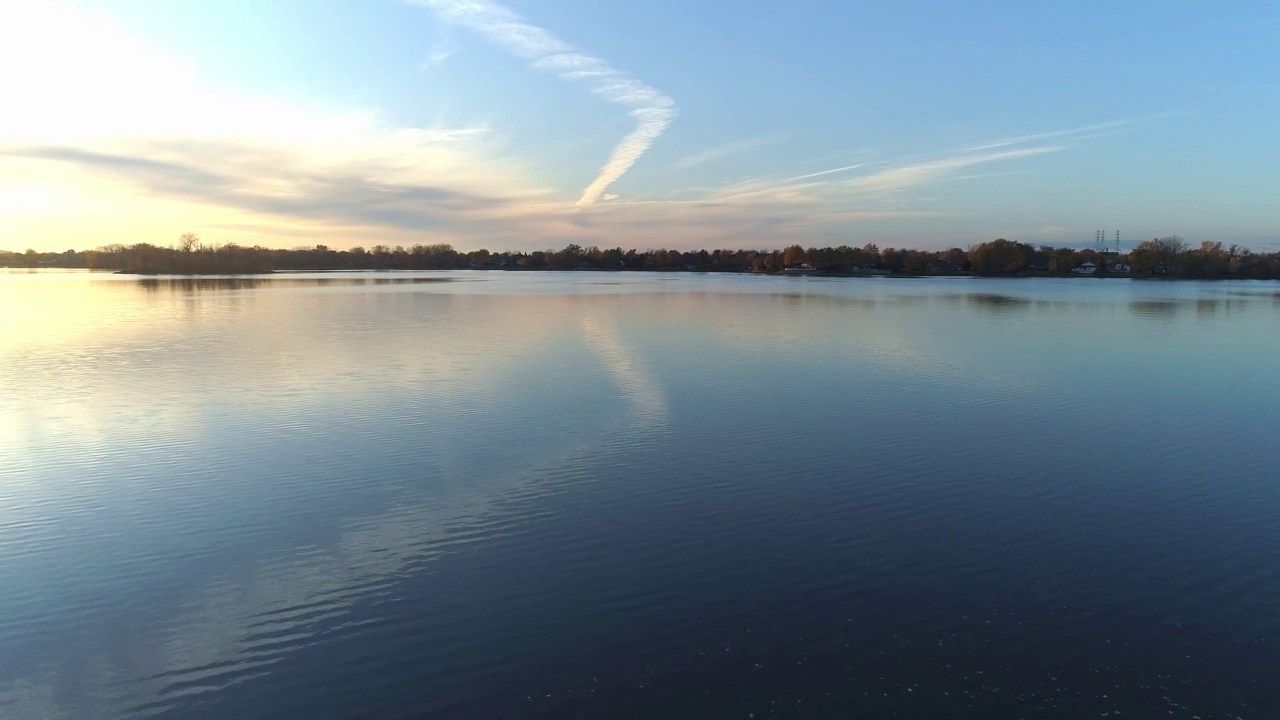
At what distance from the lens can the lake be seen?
182 inches

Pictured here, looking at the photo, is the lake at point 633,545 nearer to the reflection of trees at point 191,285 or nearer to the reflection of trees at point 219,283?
the reflection of trees at point 191,285

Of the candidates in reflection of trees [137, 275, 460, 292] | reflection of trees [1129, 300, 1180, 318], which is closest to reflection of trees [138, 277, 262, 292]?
reflection of trees [137, 275, 460, 292]

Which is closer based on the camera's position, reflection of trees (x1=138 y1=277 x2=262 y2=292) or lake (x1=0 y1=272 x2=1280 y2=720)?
lake (x1=0 y1=272 x2=1280 y2=720)

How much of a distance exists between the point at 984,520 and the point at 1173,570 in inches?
59.1

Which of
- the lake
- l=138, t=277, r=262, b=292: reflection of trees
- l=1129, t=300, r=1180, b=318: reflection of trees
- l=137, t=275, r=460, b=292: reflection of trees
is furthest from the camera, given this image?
l=137, t=275, r=460, b=292: reflection of trees

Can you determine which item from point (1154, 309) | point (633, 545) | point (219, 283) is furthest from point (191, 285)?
Answer: point (1154, 309)

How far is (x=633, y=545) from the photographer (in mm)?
6609

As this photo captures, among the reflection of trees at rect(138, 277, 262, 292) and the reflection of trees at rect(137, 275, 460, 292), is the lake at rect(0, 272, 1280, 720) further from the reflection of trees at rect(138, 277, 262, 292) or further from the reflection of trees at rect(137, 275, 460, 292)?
the reflection of trees at rect(137, 275, 460, 292)

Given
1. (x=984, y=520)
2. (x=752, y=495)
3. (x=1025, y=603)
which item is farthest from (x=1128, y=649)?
(x=752, y=495)

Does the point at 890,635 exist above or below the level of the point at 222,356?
below

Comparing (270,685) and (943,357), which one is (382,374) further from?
(943,357)

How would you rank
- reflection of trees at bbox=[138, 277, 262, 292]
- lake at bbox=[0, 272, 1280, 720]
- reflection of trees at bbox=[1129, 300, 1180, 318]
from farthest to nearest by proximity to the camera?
reflection of trees at bbox=[138, 277, 262, 292]
reflection of trees at bbox=[1129, 300, 1180, 318]
lake at bbox=[0, 272, 1280, 720]

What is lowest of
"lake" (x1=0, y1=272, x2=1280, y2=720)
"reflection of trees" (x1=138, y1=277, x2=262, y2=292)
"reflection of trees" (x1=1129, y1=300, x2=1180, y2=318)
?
"lake" (x1=0, y1=272, x2=1280, y2=720)

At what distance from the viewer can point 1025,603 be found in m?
5.59
